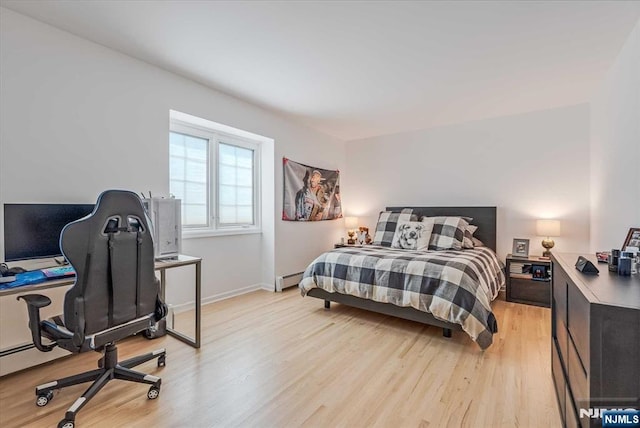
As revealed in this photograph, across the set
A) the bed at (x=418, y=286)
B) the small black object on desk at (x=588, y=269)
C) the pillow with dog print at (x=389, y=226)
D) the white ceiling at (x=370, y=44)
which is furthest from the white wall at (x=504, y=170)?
the small black object on desk at (x=588, y=269)

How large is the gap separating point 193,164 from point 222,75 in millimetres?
1043

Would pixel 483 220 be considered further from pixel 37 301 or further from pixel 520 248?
pixel 37 301

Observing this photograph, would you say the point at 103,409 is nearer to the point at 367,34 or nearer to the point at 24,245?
the point at 24,245

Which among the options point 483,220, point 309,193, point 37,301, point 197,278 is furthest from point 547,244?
point 37,301

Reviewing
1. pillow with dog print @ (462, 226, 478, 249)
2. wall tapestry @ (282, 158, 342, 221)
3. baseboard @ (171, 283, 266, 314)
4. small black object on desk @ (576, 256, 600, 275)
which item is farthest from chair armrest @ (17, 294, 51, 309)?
pillow with dog print @ (462, 226, 478, 249)

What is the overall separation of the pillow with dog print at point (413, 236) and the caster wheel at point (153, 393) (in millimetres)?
2804

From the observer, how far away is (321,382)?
1893 millimetres

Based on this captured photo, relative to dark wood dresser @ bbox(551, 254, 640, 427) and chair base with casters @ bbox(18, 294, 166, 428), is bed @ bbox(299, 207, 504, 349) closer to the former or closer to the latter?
dark wood dresser @ bbox(551, 254, 640, 427)

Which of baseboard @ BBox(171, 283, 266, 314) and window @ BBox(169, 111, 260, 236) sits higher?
window @ BBox(169, 111, 260, 236)

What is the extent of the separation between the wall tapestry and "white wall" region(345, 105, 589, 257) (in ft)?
2.28

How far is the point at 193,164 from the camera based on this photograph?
3404 mm

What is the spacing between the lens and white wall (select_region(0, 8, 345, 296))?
2031 mm

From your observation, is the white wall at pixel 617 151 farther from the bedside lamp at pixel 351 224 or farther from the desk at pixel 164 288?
the desk at pixel 164 288

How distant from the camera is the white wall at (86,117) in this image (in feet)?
6.66
